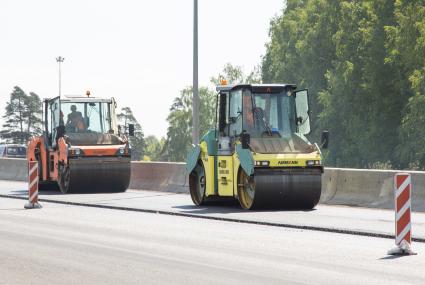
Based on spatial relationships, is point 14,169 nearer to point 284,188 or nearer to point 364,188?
point 364,188

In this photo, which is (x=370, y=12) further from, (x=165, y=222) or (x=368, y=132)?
(x=165, y=222)

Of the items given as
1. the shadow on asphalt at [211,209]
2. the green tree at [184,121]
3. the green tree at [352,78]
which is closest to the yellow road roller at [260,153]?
the shadow on asphalt at [211,209]

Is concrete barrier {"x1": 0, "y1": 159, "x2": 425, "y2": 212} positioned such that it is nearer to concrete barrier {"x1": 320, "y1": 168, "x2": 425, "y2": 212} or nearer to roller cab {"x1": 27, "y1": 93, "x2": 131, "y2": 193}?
concrete barrier {"x1": 320, "y1": 168, "x2": 425, "y2": 212}

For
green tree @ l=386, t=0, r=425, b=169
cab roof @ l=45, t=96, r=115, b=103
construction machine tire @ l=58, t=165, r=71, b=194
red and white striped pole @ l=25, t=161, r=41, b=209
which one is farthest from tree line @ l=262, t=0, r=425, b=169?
red and white striped pole @ l=25, t=161, r=41, b=209

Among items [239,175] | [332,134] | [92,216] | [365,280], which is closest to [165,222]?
[92,216]

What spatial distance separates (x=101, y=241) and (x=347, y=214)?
6.86 m

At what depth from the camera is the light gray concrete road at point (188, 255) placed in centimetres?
1168

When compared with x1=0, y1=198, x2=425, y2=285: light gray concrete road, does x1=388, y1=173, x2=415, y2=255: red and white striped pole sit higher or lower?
higher

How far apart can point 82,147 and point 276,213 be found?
10.3 metres

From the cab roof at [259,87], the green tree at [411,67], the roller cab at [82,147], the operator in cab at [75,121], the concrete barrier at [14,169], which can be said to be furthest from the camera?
the green tree at [411,67]

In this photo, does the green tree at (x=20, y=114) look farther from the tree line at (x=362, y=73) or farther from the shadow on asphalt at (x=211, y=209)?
the shadow on asphalt at (x=211, y=209)

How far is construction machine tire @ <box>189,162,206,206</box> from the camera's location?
80.0ft

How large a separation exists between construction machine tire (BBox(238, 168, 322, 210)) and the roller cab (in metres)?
8.75

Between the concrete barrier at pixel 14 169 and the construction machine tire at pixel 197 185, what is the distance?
17593mm
